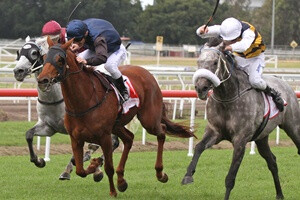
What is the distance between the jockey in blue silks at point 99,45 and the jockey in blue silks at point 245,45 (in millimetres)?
904

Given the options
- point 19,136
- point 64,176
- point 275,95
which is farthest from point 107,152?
point 19,136

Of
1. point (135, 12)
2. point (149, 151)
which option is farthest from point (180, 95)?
point (135, 12)

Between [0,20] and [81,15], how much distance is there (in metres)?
10.6

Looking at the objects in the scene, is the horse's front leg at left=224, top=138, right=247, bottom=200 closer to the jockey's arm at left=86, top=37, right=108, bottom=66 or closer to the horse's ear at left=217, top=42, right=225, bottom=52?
the horse's ear at left=217, top=42, right=225, bottom=52

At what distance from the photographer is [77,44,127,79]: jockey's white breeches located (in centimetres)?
792

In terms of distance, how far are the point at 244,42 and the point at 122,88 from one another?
4.45 ft

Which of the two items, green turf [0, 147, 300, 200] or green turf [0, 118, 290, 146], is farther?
green turf [0, 118, 290, 146]

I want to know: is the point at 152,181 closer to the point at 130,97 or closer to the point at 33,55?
the point at 130,97

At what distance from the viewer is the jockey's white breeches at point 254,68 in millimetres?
7905

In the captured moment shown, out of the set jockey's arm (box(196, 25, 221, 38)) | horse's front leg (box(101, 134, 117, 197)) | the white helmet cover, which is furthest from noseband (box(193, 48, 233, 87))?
horse's front leg (box(101, 134, 117, 197))

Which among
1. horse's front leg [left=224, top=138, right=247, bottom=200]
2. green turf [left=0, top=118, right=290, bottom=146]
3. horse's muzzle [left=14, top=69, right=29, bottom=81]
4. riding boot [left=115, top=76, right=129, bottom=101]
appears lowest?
green turf [left=0, top=118, right=290, bottom=146]

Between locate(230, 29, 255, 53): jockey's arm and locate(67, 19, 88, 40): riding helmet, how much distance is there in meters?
1.50

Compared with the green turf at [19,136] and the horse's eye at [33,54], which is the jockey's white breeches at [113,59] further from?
the green turf at [19,136]

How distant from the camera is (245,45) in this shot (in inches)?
303
